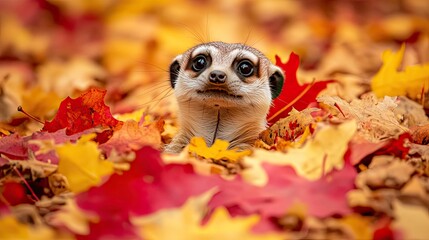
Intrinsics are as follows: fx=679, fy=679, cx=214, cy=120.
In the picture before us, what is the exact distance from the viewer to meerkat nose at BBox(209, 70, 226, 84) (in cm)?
293

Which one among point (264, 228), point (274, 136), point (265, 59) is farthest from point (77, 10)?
point (264, 228)

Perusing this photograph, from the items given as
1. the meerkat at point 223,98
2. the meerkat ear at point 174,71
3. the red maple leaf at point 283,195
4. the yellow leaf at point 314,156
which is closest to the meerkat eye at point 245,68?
the meerkat at point 223,98

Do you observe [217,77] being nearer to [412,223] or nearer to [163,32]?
[412,223]

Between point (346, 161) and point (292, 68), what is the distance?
1.42 meters

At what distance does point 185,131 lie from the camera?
323cm

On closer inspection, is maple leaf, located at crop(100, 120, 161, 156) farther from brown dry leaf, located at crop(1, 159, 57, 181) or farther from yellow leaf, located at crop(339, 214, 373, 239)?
yellow leaf, located at crop(339, 214, 373, 239)

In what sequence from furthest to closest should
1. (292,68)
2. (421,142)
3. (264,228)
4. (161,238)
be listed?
(292,68), (421,142), (264,228), (161,238)

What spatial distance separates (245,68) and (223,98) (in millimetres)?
230

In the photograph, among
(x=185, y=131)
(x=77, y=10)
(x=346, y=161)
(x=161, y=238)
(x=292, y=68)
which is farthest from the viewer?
(x=77, y=10)

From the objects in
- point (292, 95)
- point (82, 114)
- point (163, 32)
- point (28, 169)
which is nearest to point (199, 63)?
point (292, 95)

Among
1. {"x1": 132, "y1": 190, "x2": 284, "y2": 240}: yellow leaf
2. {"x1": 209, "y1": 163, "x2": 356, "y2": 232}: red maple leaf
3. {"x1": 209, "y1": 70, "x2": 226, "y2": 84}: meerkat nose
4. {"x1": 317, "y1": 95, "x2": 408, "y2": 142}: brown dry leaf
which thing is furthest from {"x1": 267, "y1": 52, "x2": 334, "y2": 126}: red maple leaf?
{"x1": 132, "y1": 190, "x2": 284, "y2": 240}: yellow leaf

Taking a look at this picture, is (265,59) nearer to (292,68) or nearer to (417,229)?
(292,68)

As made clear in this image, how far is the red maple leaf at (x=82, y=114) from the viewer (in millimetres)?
2807

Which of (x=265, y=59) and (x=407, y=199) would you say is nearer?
(x=407, y=199)
